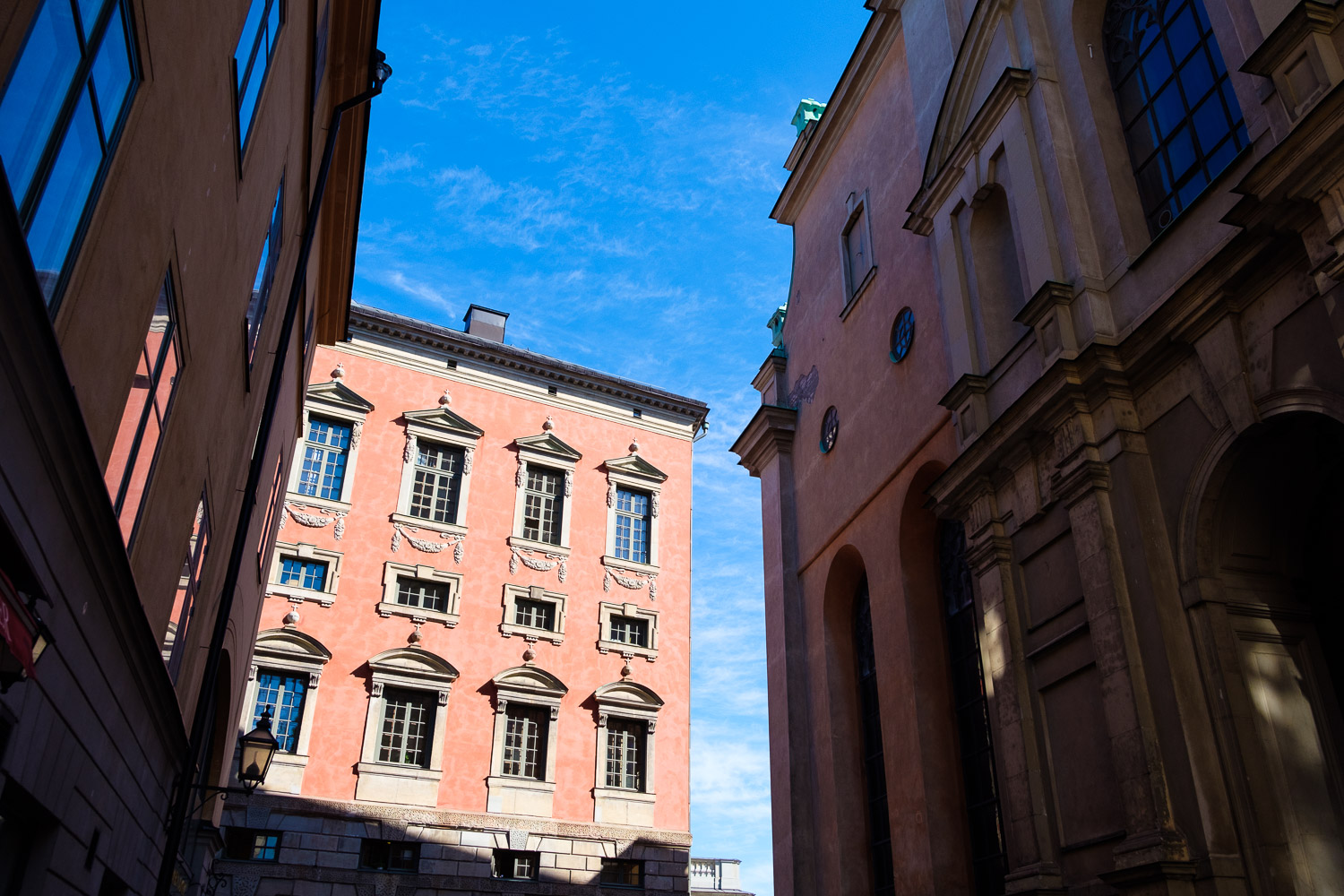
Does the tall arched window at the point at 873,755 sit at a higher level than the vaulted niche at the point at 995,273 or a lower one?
lower

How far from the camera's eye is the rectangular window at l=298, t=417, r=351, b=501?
25.7 m

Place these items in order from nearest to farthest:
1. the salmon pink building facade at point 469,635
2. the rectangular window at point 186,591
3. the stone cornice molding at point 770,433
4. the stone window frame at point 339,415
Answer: the rectangular window at point 186,591 < the stone cornice molding at point 770,433 < the salmon pink building facade at point 469,635 < the stone window frame at point 339,415

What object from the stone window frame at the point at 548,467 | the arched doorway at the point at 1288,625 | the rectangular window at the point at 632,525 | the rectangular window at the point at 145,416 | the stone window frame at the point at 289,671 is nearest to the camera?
the rectangular window at the point at 145,416

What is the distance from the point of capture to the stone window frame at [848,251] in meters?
17.8

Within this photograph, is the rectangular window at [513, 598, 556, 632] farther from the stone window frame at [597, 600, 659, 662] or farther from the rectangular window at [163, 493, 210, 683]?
the rectangular window at [163, 493, 210, 683]

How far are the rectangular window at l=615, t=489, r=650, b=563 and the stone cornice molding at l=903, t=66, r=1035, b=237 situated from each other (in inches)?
607

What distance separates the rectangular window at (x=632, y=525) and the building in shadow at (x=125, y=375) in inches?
669

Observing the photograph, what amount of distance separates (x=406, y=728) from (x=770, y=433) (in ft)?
37.5

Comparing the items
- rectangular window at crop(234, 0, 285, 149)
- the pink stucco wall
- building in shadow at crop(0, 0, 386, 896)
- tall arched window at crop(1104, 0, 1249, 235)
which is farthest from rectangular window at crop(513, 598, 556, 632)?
tall arched window at crop(1104, 0, 1249, 235)

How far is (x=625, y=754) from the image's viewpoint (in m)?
26.3

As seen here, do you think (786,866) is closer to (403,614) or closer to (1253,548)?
(1253,548)

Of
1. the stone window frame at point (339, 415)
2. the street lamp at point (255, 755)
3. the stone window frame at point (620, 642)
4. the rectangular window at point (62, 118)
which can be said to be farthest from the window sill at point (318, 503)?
the rectangular window at point (62, 118)

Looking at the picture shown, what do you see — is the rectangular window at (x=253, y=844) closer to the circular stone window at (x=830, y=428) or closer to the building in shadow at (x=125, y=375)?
the building in shadow at (x=125, y=375)

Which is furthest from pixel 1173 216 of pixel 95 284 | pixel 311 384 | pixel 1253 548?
pixel 311 384
